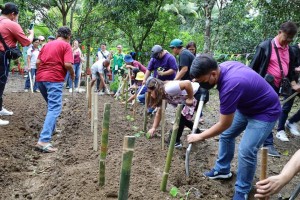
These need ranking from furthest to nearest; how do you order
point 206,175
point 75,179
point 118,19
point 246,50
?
point 118,19 → point 246,50 → point 206,175 → point 75,179

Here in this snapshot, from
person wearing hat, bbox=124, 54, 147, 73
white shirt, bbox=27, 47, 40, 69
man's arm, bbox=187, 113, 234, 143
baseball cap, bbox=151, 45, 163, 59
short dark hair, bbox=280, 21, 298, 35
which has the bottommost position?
white shirt, bbox=27, 47, 40, 69

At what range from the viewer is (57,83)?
220 inches

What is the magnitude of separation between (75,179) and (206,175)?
5.71ft

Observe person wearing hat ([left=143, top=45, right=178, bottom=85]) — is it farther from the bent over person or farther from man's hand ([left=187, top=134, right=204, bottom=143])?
man's hand ([left=187, top=134, right=204, bottom=143])

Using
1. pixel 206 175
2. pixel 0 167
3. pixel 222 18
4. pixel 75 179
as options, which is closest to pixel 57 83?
pixel 0 167

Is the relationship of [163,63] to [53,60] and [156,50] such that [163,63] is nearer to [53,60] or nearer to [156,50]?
[156,50]

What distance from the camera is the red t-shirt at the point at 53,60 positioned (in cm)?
553

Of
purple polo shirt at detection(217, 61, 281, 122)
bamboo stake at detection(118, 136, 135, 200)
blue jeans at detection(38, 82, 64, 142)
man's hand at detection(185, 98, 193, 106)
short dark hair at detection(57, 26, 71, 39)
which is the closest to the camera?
bamboo stake at detection(118, 136, 135, 200)

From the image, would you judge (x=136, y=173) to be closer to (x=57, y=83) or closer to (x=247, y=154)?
(x=247, y=154)

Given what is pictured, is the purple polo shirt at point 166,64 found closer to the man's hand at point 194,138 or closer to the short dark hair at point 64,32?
the short dark hair at point 64,32

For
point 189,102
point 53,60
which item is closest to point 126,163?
point 189,102

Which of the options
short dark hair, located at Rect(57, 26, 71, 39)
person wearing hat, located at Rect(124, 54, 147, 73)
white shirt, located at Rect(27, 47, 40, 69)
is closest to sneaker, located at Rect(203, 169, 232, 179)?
short dark hair, located at Rect(57, 26, 71, 39)

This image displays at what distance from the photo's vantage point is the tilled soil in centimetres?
371

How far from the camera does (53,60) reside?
5.55m
